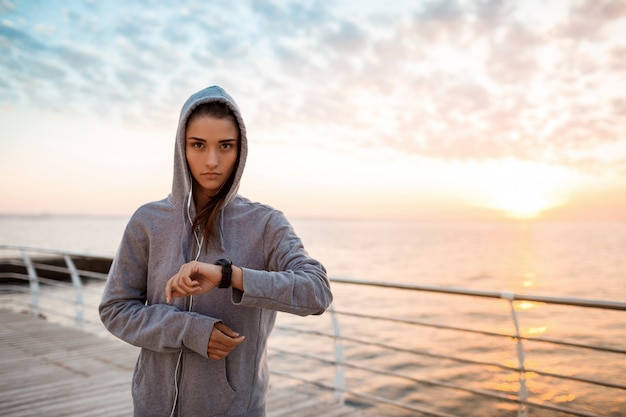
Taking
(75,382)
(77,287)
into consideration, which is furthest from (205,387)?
(77,287)

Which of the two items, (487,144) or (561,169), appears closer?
(487,144)

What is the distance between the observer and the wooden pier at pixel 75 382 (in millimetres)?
3125

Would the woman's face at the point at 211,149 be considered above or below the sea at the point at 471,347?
above

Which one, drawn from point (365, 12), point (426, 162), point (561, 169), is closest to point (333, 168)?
point (426, 162)

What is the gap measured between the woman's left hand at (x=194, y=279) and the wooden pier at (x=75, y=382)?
2.38 metres

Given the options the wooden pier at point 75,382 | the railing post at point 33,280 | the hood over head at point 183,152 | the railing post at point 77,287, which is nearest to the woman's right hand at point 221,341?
the hood over head at point 183,152

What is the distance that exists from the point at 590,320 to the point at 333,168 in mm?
19992

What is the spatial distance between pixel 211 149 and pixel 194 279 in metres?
0.34

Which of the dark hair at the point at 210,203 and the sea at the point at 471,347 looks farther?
the sea at the point at 471,347

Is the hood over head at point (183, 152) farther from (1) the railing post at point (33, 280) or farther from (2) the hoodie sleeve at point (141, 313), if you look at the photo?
(1) the railing post at point (33, 280)

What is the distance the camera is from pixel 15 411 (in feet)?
10.1

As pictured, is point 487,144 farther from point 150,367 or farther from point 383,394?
point 150,367

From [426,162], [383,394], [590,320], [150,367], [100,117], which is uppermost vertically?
[426,162]

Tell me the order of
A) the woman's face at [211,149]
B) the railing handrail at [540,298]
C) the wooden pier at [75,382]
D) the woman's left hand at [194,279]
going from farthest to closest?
1. the wooden pier at [75,382]
2. the railing handrail at [540,298]
3. the woman's face at [211,149]
4. the woman's left hand at [194,279]
